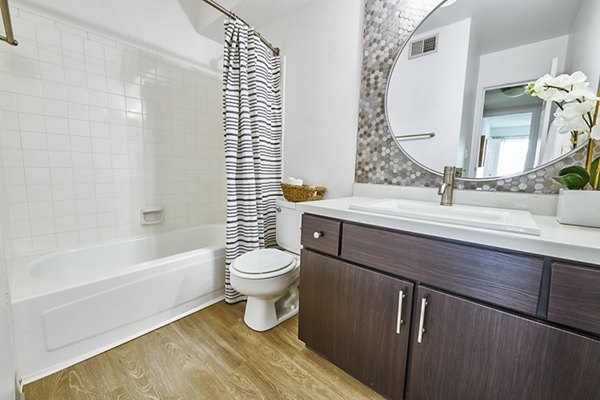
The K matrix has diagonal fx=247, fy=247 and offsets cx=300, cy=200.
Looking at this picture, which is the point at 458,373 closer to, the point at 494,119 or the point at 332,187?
the point at 494,119

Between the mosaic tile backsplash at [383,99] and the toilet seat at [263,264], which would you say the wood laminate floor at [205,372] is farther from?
the mosaic tile backsplash at [383,99]

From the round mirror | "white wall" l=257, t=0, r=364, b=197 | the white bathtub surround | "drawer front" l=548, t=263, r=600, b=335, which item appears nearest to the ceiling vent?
the round mirror

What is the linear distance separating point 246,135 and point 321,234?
3.10 ft

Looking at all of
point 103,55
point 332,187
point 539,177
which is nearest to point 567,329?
point 539,177

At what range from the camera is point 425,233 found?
861mm

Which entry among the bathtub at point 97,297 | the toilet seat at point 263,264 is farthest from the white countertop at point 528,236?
the bathtub at point 97,297

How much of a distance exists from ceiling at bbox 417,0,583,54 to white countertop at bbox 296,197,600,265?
0.78 m

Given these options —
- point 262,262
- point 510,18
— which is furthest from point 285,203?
point 510,18

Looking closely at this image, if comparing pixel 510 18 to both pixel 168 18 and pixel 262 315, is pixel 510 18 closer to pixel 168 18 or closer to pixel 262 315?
pixel 262 315

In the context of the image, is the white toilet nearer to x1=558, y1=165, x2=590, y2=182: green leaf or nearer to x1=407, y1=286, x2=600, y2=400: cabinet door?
x1=407, y1=286, x2=600, y2=400: cabinet door

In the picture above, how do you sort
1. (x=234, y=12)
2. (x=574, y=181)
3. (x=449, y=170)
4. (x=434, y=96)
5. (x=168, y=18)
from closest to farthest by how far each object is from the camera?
1. (x=574, y=181)
2. (x=449, y=170)
3. (x=434, y=96)
4. (x=234, y=12)
5. (x=168, y=18)

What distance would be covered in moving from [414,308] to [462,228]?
0.35m

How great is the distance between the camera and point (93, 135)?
1.78m

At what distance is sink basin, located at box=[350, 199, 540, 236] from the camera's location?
2.41 feet
